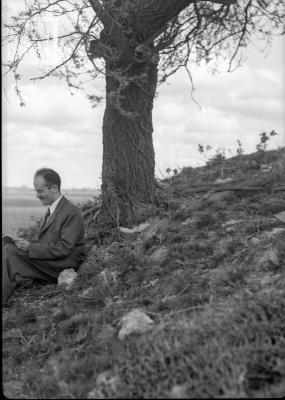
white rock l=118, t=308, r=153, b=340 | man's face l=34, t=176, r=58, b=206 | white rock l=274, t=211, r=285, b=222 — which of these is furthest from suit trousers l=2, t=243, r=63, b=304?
white rock l=274, t=211, r=285, b=222

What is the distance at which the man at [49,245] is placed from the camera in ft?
25.8

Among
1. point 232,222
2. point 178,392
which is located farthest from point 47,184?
point 178,392

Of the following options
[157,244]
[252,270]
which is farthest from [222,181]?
[252,270]

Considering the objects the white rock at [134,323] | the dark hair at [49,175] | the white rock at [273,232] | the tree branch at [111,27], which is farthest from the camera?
the tree branch at [111,27]

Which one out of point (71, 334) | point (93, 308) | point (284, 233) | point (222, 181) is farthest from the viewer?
point (222, 181)

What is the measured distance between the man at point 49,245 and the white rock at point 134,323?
2.37 metres

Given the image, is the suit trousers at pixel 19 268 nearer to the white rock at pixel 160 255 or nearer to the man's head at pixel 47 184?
the man's head at pixel 47 184

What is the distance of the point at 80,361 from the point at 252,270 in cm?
213

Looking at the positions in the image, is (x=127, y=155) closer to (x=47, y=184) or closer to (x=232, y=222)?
(x=47, y=184)

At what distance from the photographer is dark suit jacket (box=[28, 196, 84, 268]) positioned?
7875 mm

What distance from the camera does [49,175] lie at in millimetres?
8000

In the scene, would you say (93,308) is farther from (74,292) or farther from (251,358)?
(251,358)

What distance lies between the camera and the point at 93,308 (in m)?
6.85

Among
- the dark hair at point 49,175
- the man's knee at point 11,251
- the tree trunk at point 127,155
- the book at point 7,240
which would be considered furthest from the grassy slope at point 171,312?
the dark hair at point 49,175
